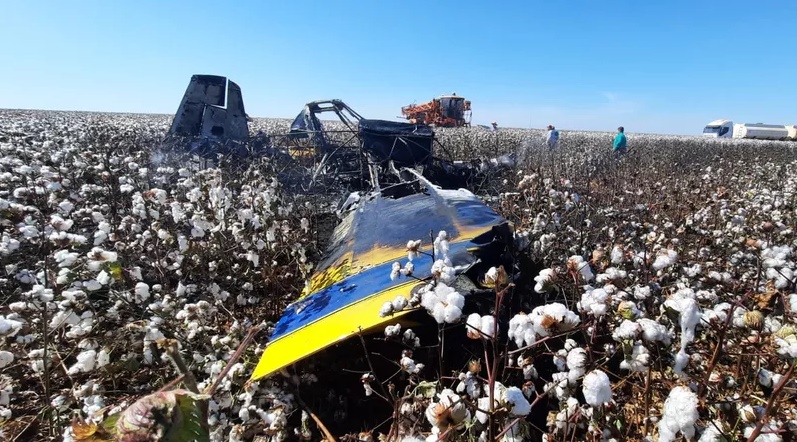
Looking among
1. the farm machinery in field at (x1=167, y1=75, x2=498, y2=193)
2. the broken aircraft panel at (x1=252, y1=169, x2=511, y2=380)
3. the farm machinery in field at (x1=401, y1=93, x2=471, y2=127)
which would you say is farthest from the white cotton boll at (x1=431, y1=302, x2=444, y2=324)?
the farm machinery in field at (x1=401, y1=93, x2=471, y2=127)

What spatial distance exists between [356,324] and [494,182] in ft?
24.2

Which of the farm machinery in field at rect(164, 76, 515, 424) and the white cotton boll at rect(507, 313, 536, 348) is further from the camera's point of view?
the farm machinery in field at rect(164, 76, 515, 424)

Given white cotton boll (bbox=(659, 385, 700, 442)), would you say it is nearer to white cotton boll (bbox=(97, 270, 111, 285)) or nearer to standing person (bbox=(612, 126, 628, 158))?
white cotton boll (bbox=(97, 270, 111, 285))

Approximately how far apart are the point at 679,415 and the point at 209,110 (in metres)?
11.1

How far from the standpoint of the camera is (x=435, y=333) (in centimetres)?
269

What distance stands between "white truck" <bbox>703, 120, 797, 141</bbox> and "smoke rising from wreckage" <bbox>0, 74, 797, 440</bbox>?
1868 inches

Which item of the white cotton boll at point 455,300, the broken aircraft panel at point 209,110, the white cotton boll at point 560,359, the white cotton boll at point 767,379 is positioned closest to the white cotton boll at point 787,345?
the white cotton boll at point 767,379

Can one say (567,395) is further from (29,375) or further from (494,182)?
(494,182)

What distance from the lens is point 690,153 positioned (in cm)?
1728

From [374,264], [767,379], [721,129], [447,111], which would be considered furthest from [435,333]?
[721,129]

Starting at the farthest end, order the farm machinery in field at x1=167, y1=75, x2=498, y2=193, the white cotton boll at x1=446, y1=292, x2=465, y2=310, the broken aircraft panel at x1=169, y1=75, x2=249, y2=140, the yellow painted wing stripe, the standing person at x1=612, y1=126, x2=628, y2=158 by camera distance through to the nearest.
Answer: the standing person at x1=612, y1=126, x2=628, y2=158 → the broken aircraft panel at x1=169, y1=75, x2=249, y2=140 → the farm machinery in field at x1=167, y1=75, x2=498, y2=193 → the yellow painted wing stripe → the white cotton boll at x1=446, y1=292, x2=465, y2=310

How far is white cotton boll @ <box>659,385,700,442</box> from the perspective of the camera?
113 centimetres

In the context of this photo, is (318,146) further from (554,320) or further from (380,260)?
(554,320)

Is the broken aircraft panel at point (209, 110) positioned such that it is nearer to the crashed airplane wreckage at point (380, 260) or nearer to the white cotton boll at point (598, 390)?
the crashed airplane wreckage at point (380, 260)
